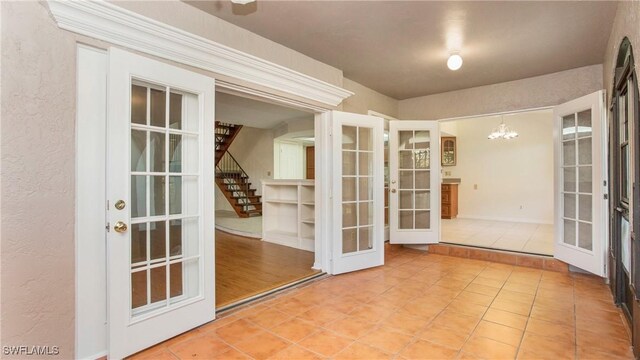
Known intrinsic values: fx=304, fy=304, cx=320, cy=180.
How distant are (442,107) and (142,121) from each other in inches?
171

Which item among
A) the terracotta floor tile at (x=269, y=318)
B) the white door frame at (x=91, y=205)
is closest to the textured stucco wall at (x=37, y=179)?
the white door frame at (x=91, y=205)

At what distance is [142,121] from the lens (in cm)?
212

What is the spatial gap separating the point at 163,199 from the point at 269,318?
1.30 meters

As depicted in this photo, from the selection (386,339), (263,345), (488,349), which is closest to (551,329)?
(488,349)

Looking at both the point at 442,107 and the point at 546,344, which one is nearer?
the point at 546,344

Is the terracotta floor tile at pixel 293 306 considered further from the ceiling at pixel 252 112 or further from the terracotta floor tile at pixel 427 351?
the ceiling at pixel 252 112

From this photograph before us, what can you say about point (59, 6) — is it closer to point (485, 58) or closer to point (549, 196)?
point (485, 58)

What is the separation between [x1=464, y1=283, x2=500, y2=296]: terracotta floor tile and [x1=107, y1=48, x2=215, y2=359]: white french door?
8.52ft

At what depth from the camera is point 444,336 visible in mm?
2250

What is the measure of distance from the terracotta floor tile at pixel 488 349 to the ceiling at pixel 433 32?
2568 millimetres

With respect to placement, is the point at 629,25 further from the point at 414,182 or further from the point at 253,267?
the point at 253,267

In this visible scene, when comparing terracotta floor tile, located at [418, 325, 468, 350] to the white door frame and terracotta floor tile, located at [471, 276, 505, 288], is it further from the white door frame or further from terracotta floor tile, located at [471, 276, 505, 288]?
the white door frame

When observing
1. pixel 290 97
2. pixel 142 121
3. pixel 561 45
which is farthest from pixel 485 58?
pixel 142 121

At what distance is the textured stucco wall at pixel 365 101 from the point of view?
168 inches
